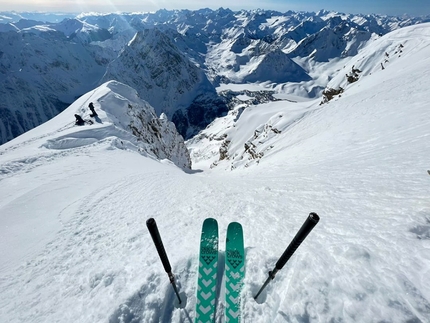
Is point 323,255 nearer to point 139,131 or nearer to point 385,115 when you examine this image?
point 385,115

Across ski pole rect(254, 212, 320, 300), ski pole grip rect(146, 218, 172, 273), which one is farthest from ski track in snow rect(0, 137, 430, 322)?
ski pole grip rect(146, 218, 172, 273)

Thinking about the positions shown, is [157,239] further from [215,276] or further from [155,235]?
[215,276]

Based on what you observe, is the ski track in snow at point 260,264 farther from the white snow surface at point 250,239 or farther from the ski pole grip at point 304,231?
the ski pole grip at point 304,231

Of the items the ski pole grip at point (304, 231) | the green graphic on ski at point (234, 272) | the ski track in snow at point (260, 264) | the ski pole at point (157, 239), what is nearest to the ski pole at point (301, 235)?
the ski pole grip at point (304, 231)

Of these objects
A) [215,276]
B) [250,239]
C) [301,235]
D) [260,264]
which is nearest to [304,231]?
[301,235]

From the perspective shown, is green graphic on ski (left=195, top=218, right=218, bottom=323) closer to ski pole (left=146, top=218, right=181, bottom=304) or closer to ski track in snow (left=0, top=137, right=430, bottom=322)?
ski track in snow (left=0, top=137, right=430, bottom=322)

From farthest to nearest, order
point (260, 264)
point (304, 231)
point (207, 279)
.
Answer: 1. point (260, 264)
2. point (207, 279)
3. point (304, 231)

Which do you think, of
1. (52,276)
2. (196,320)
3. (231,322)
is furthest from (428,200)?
(52,276)
